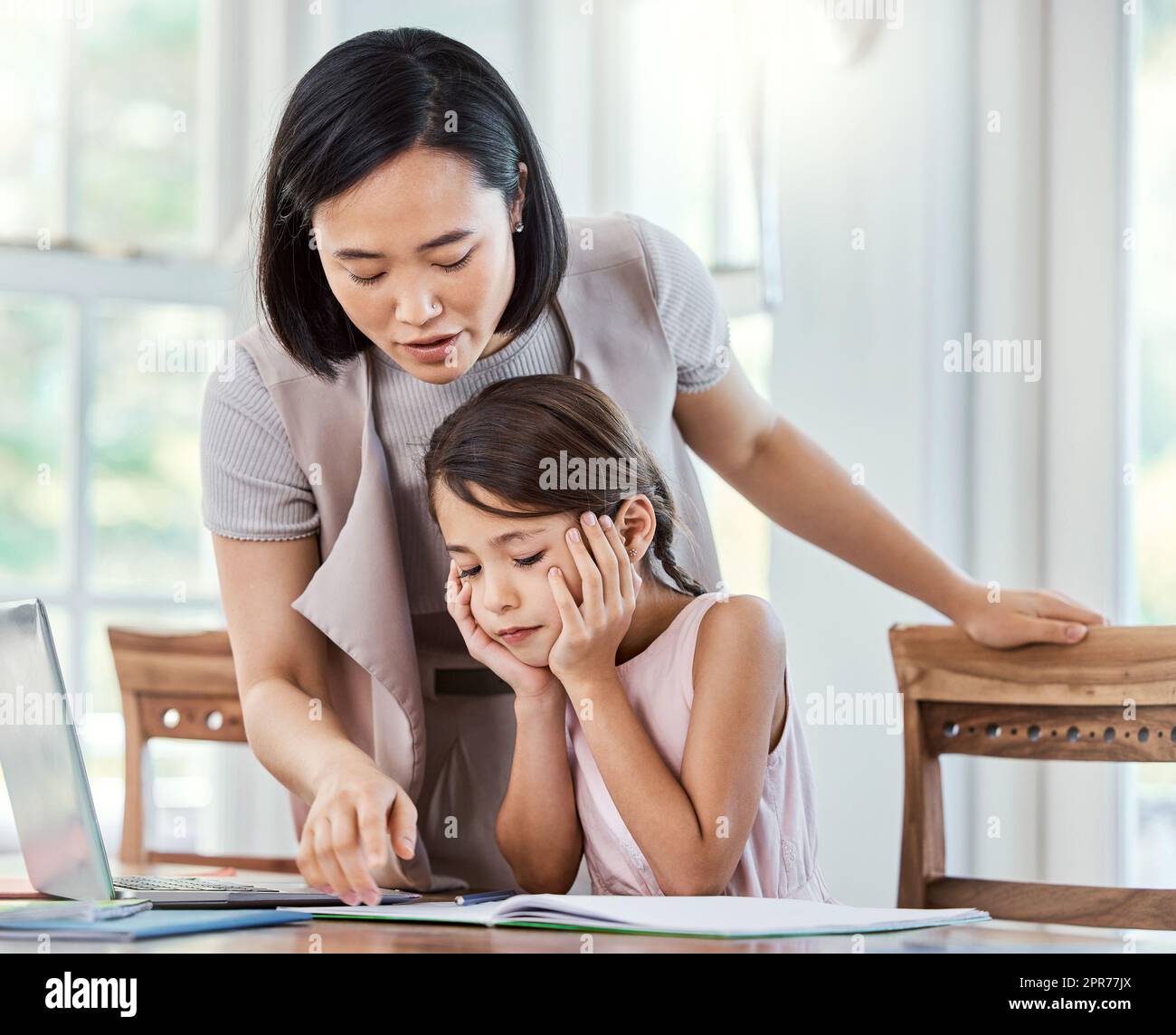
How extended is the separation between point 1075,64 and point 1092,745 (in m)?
1.03

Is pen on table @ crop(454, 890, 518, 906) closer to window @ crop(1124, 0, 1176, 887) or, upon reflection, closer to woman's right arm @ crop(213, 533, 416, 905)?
Answer: woman's right arm @ crop(213, 533, 416, 905)

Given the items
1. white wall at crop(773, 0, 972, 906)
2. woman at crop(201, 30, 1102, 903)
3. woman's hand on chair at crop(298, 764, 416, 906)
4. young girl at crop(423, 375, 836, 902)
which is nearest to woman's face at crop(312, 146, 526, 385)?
woman at crop(201, 30, 1102, 903)

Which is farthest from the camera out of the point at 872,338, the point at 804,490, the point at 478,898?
the point at 872,338

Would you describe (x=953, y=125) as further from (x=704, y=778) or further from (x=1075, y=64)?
(x=704, y=778)

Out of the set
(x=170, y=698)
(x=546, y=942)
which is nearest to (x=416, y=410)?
(x=546, y=942)

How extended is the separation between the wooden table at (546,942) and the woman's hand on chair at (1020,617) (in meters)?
0.48

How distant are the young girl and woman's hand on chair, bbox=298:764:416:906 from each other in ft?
0.93

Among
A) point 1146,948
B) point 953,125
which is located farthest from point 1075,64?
point 1146,948

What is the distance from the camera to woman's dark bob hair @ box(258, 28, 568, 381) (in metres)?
1.05

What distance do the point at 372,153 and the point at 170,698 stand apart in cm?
100

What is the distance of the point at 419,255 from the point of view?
3.42 feet

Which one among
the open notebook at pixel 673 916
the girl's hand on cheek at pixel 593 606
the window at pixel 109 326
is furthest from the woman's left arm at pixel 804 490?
the window at pixel 109 326

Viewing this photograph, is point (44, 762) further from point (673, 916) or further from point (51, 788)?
point (673, 916)

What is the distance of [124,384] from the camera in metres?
2.67
